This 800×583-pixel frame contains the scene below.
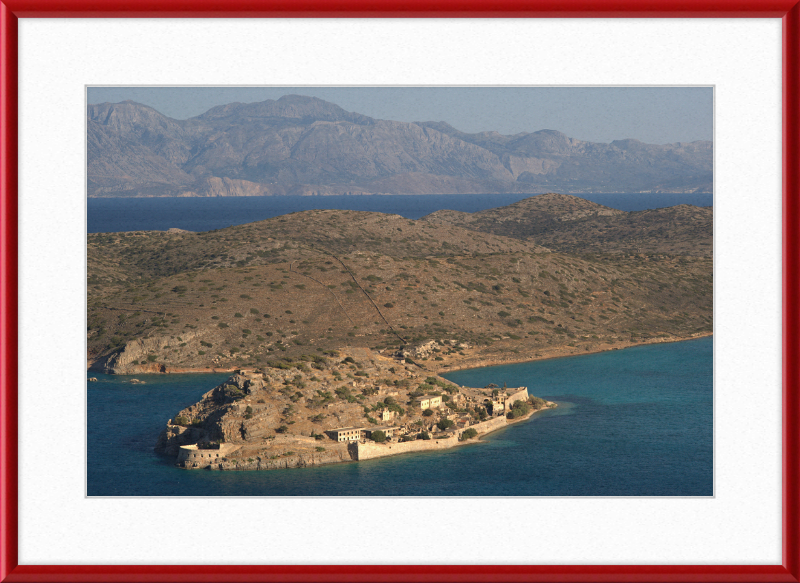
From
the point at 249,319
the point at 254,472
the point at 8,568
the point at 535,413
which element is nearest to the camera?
the point at 8,568

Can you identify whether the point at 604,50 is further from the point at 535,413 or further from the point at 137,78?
the point at 535,413

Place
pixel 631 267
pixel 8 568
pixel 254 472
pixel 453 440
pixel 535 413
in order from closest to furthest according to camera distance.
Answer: pixel 8 568 → pixel 254 472 → pixel 453 440 → pixel 535 413 → pixel 631 267

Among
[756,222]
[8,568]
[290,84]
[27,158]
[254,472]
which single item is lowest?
[254,472]

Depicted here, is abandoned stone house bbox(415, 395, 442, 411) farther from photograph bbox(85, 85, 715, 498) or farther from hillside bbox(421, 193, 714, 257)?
hillside bbox(421, 193, 714, 257)

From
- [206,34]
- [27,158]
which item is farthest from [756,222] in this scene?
[27,158]

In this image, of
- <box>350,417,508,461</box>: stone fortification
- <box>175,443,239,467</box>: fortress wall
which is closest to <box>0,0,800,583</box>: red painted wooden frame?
<box>175,443,239,467</box>: fortress wall

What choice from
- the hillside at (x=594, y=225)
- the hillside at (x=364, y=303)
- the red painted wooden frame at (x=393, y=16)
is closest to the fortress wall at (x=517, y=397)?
the hillside at (x=364, y=303)

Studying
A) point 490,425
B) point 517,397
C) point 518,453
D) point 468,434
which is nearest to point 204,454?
point 468,434
